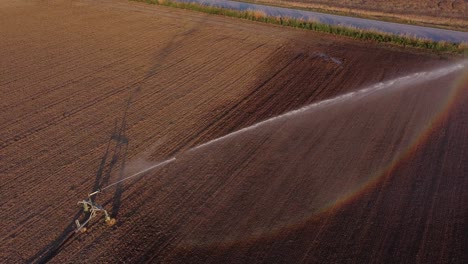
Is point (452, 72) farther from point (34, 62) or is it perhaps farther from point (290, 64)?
point (34, 62)

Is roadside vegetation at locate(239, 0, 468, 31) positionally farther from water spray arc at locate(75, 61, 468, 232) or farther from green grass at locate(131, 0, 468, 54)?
water spray arc at locate(75, 61, 468, 232)

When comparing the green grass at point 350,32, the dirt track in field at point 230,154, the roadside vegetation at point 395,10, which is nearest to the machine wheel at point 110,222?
the dirt track in field at point 230,154

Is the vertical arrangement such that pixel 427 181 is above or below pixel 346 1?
below

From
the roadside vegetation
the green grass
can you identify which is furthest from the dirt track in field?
the roadside vegetation

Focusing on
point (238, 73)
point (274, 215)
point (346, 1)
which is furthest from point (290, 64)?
point (346, 1)

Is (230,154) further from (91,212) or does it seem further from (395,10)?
(395,10)

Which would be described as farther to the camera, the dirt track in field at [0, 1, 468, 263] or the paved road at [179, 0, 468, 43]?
the paved road at [179, 0, 468, 43]

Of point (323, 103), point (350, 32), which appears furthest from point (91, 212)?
point (350, 32)

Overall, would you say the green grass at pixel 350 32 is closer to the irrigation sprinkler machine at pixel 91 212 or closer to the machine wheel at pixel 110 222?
the irrigation sprinkler machine at pixel 91 212
